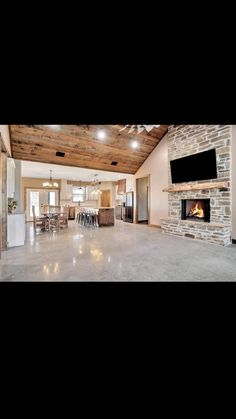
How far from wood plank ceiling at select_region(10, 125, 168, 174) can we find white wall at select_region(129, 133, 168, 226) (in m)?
0.31

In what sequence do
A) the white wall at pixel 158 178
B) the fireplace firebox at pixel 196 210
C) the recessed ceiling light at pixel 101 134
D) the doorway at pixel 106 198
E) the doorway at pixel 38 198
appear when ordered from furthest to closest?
the doorway at pixel 106 198 < the doorway at pixel 38 198 < the white wall at pixel 158 178 < the recessed ceiling light at pixel 101 134 < the fireplace firebox at pixel 196 210

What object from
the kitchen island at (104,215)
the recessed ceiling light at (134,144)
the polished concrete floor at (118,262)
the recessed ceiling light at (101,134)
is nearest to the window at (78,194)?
the kitchen island at (104,215)

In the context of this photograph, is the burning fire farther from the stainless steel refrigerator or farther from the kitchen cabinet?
the kitchen cabinet

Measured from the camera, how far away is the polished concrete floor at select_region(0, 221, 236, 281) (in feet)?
9.34

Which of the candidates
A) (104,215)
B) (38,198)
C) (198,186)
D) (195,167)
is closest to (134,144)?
(195,167)

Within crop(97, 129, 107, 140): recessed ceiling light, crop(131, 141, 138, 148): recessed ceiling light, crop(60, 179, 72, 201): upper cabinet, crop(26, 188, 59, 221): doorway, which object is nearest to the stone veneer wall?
crop(131, 141, 138, 148): recessed ceiling light

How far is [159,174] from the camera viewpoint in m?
7.72

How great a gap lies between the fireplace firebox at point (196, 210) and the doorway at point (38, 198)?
8.27 metres

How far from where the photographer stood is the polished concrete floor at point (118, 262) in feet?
9.34

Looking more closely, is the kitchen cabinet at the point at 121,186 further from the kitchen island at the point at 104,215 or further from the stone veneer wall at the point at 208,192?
the stone veneer wall at the point at 208,192
